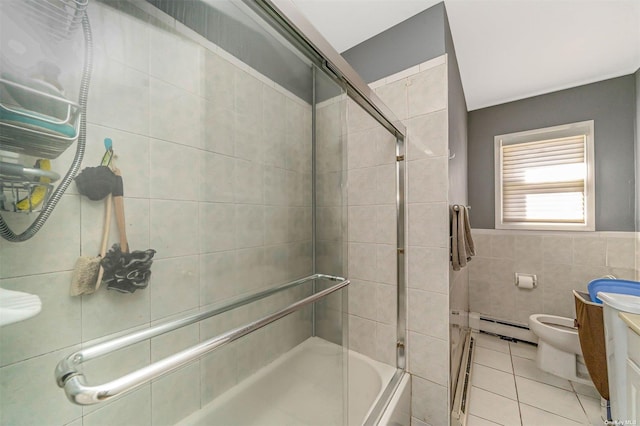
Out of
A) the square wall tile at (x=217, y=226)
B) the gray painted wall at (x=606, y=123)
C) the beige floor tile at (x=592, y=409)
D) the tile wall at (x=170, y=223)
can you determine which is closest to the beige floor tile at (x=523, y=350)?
the beige floor tile at (x=592, y=409)

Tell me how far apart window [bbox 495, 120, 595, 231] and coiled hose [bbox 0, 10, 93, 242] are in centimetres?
309

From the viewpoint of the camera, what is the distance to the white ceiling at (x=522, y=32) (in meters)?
1.34

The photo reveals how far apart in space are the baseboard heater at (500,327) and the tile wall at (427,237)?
5.04ft

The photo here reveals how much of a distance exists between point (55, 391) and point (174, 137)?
819 millimetres

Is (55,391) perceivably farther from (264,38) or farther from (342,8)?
(342,8)

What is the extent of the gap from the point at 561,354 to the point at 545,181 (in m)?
1.53

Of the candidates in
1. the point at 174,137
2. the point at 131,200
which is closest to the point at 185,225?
the point at 131,200

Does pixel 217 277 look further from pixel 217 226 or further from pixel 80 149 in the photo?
pixel 80 149

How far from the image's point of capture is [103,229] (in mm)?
668

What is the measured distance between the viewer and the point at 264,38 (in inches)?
30.7

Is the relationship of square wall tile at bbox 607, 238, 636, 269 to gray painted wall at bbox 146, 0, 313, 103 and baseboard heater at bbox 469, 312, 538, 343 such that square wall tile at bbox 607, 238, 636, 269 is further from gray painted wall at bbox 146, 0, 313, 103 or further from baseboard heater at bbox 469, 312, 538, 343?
gray painted wall at bbox 146, 0, 313, 103

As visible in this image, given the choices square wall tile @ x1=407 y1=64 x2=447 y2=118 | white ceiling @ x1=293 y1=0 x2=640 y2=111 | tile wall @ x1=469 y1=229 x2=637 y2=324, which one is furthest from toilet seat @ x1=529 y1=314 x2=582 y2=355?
white ceiling @ x1=293 y1=0 x2=640 y2=111

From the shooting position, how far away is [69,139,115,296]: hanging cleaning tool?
652 mm

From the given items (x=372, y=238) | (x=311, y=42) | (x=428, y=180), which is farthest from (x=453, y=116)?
(x=311, y=42)
